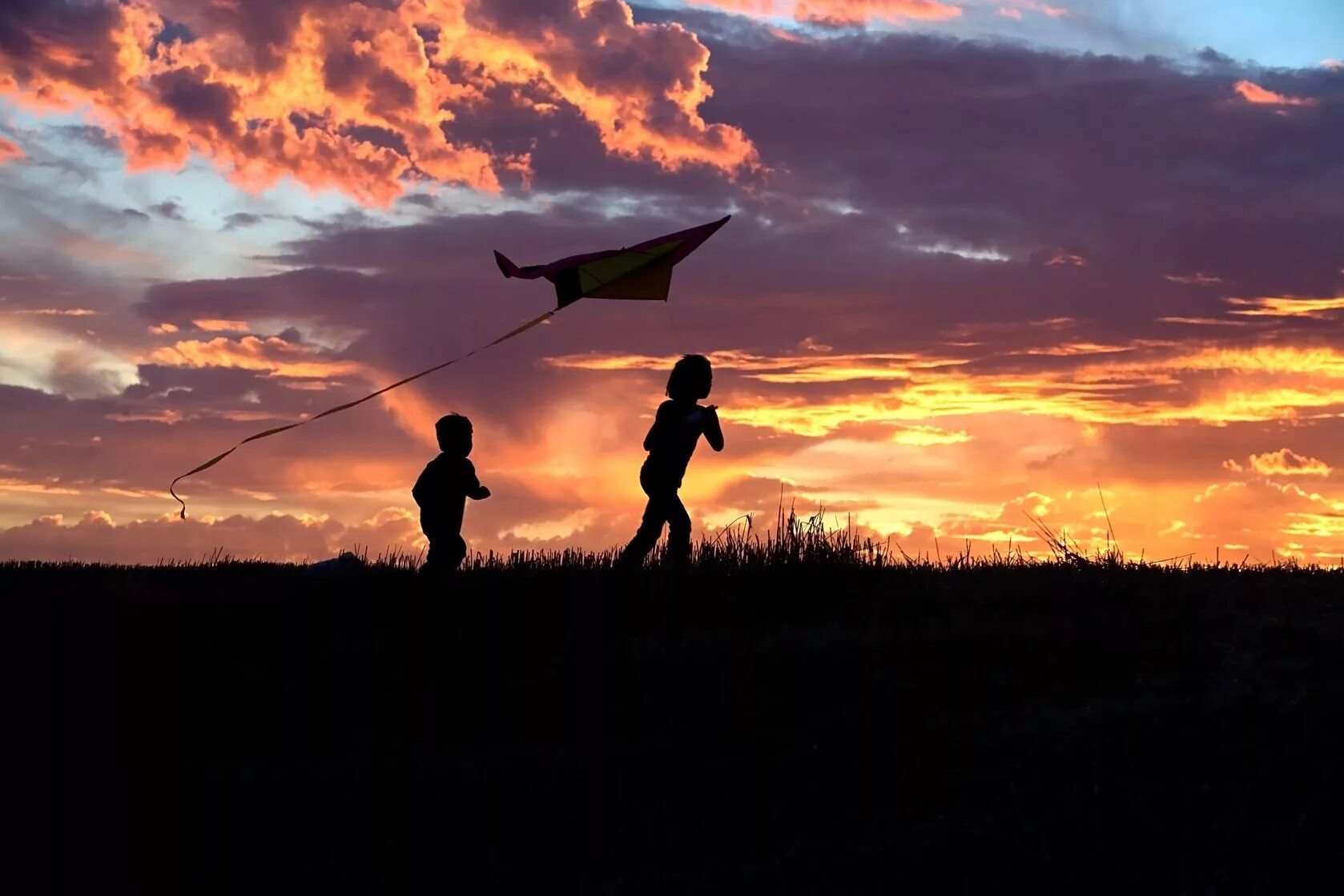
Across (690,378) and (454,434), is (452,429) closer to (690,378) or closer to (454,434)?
(454,434)

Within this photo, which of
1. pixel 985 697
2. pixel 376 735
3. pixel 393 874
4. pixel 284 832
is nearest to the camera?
pixel 393 874

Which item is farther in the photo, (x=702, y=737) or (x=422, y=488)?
(x=422, y=488)

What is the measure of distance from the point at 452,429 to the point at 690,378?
235 centimetres

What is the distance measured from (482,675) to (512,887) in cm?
334

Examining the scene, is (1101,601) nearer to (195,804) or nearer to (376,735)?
(376,735)

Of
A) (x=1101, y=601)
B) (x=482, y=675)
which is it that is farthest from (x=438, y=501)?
(x=1101, y=601)

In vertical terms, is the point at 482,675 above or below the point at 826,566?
below

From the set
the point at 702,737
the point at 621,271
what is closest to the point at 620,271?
the point at 621,271

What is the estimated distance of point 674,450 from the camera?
13547 millimetres

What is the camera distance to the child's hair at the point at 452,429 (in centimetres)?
1337

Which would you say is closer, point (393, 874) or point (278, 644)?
point (393, 874)

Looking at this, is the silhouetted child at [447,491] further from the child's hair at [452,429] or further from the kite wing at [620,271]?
the kite wing at [620,271]

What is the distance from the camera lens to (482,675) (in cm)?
1014

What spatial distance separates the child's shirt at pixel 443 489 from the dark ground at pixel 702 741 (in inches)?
44.6
